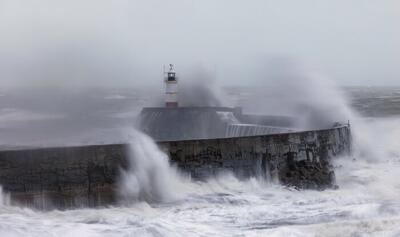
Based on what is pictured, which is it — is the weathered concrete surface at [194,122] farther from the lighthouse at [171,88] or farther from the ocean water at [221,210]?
the ocean water at [221,210]

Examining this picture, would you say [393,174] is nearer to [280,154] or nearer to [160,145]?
[280,154]

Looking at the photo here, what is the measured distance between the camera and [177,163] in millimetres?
8922

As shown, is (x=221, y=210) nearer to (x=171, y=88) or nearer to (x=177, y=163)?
(x=177, y=163)

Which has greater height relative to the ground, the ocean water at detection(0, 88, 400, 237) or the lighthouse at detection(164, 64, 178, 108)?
the lighthouse at detection(164, 64, 178, 108)

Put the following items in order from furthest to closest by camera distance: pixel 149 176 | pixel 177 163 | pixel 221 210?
1. pixel 177 163
2. pixel 149 176
3. pixel 221 210

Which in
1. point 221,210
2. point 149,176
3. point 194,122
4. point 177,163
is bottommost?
point 221,210

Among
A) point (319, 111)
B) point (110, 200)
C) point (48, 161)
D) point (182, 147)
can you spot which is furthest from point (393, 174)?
point (48, 161)

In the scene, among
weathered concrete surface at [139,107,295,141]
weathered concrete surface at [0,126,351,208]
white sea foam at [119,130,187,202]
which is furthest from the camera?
weathered concrete surface at [139,107,295,141]

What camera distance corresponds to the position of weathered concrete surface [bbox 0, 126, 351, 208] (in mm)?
7520

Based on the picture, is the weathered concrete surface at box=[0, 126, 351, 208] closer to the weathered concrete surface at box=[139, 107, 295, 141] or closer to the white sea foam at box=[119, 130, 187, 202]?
the white sea foam at box=[119, 130, 187, 202]

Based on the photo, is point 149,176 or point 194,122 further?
point 194,122

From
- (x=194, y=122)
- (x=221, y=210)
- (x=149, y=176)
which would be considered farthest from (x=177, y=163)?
(x=194, y=122)

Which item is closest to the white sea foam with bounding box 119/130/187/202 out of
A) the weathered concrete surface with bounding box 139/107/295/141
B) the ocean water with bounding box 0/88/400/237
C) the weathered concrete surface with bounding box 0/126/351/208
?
the ocean water with bounding box 0/88/400/237

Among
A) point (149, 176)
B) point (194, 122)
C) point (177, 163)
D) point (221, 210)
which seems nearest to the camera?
point (221, 210)
